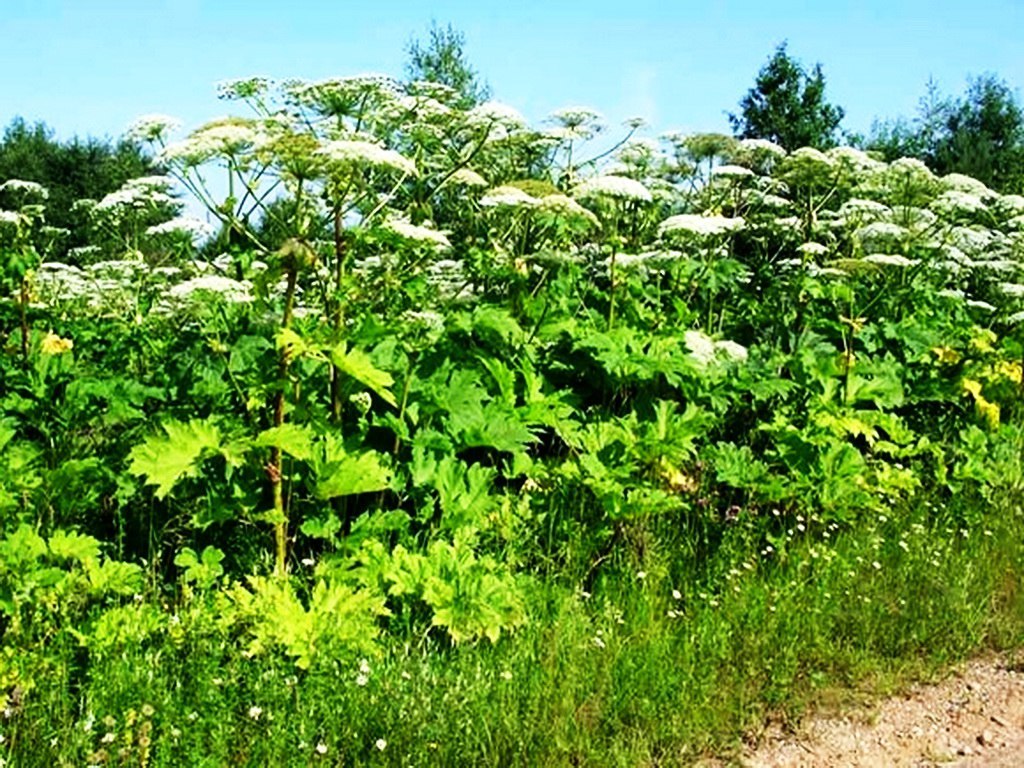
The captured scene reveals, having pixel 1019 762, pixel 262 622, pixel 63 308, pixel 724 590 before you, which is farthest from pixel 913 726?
pixel 63 308

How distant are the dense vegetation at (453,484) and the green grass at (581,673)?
14 millimetres

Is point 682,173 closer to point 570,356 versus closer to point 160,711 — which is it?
point 570,356

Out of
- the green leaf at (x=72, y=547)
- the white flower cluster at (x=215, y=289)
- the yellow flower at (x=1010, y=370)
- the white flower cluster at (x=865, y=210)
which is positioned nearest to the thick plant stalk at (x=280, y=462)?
the white flower cluster at (x=215, y=289)

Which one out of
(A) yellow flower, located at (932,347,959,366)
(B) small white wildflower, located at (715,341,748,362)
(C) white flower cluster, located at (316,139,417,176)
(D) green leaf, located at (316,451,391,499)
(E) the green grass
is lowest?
(E) the green grass

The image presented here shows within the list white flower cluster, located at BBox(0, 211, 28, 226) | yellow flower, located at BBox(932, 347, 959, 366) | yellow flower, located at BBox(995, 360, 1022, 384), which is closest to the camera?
white flower cluster, located at BBox(0, 211, 28, 226)

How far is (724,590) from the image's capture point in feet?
16.9

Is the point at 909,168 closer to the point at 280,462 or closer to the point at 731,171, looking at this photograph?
the point at 731,171

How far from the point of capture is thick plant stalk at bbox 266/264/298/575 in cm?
440

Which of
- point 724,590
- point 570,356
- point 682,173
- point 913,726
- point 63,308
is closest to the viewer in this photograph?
point 913,726

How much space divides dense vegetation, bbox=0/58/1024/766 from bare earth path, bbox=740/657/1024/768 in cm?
16

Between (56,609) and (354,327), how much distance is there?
1.73 m

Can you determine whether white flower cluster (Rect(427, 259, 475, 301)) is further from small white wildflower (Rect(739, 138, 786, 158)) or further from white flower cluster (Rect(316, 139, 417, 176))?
small white wildflower (Rect(739, 138, 786, 158))

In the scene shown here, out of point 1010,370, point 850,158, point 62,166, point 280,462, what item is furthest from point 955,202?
point 62,166

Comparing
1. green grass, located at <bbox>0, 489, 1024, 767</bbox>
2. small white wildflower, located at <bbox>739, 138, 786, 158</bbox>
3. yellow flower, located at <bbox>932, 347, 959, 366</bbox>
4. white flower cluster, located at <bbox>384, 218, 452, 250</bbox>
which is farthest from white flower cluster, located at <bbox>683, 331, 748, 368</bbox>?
small white wildflower, located at <bbox>739, 138, 786, 158</bbox>
